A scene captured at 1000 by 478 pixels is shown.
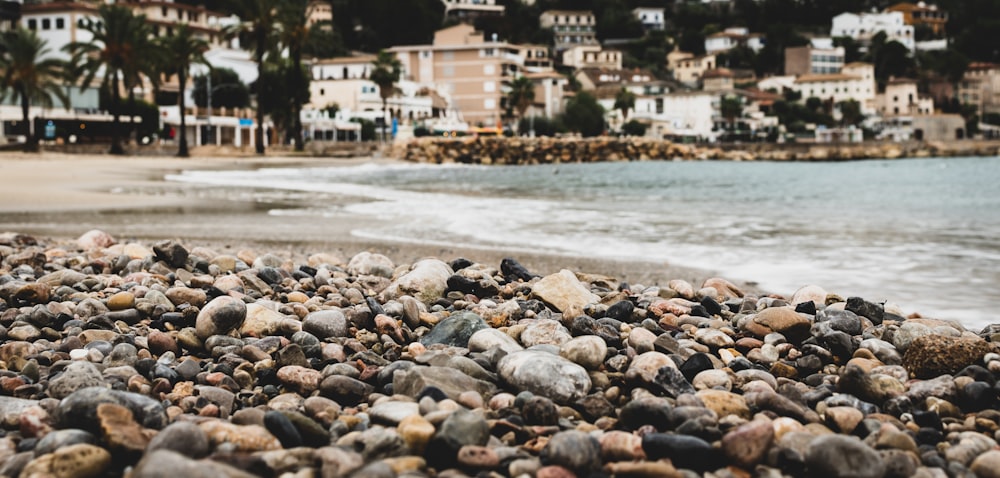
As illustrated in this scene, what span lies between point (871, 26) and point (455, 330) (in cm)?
19476

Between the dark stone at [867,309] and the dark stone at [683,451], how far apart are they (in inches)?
90.7

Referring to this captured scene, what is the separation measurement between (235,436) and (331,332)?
1.47 meters

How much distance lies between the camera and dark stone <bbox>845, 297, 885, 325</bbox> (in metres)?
4.45

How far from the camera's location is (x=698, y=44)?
166m

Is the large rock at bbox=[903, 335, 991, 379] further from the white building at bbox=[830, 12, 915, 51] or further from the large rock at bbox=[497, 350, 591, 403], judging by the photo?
the white building at bbox=[830, 12, 915, 51]

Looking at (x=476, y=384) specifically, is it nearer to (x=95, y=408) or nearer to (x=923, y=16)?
(x=95, y=408)

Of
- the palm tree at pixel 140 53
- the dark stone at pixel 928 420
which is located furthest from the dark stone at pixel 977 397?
the palm tree at pixel 140 53

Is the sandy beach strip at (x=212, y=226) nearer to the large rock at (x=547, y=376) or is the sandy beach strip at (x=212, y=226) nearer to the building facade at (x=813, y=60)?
the large rock at (x=547, y=376)

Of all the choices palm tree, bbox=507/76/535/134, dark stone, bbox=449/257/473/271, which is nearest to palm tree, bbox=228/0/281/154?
palm tree, bbox=507/76/535/134

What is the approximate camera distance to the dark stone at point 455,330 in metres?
3.88

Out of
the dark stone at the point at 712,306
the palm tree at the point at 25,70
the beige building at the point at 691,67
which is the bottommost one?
the dark stone at the point at 712,306

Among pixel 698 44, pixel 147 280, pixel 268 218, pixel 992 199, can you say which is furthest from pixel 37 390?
pixel 698 44

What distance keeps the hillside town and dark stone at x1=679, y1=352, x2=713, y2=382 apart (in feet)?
165

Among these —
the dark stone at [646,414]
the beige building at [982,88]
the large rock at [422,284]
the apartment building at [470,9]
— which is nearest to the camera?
the dark stone at [646,414]
